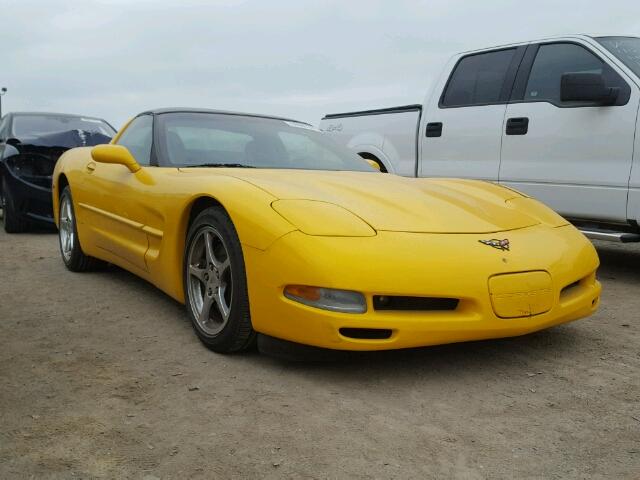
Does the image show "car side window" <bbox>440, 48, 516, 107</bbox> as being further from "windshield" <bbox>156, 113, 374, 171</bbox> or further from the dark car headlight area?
the dark car headlight area

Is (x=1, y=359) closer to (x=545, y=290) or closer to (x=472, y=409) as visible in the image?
(x=472, y=409)

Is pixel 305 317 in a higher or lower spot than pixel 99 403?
higher

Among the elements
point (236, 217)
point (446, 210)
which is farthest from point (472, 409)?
point (236, 217)

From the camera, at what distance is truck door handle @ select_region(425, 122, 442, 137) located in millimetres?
5883

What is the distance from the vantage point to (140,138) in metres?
4.33

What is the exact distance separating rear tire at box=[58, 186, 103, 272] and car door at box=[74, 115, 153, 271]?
281 millimetres

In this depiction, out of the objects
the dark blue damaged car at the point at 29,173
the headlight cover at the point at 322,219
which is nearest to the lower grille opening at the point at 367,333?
the headlight cover at the point at 322,219

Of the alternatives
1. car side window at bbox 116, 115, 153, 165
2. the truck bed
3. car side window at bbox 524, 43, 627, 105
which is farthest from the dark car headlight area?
car side window at bbox 524, 43, 627, 105

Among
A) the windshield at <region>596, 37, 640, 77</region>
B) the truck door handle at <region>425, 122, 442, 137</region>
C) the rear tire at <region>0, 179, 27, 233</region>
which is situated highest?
the windshield at <region>596, 37, 640, 77</region>

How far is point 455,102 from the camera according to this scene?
5.91 m

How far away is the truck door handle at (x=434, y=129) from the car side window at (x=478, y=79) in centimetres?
20

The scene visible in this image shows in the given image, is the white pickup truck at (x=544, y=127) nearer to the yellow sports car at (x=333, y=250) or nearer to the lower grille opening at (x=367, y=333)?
the yellow sports car at (x=333, y=250)

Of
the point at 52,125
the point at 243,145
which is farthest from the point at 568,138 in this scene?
the point at 52,125

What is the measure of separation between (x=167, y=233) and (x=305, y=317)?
1.15m
